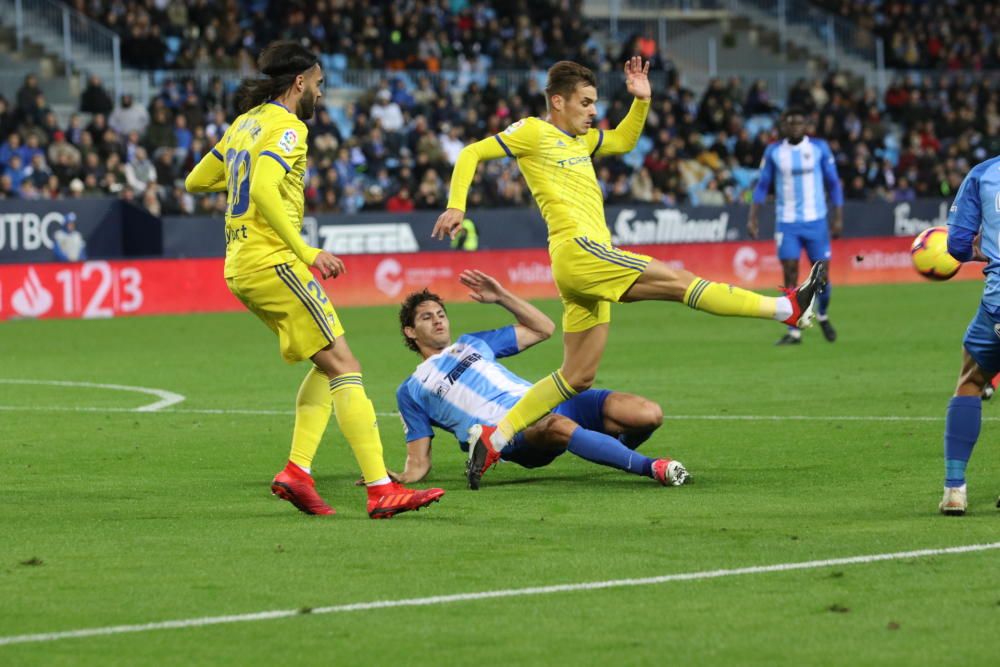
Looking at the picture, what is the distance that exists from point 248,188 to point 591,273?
1.84m

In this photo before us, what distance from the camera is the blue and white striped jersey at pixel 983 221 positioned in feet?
24.9

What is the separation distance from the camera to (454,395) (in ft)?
31.3

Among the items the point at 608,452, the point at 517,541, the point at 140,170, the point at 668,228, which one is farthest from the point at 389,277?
the point at 517,541

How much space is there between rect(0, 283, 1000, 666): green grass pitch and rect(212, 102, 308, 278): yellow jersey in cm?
125

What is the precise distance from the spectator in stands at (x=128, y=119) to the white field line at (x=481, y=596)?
24.7 meters

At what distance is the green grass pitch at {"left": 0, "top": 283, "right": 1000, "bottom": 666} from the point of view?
5438mm

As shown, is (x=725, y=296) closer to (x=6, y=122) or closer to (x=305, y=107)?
(x=305, y=107)

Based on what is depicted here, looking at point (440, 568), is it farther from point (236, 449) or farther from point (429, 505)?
point (236, 449)

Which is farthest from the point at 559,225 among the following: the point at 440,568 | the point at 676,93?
the point at 676,93

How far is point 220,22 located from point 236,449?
76.6 ft

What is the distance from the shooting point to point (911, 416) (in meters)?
12.2

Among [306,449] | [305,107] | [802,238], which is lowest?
[306,449]

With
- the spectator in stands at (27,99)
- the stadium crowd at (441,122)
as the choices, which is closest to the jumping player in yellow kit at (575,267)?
the stadium crowd at (441,122)

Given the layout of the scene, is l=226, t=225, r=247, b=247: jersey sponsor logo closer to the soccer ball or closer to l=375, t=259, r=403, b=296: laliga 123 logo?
the soccer ball
